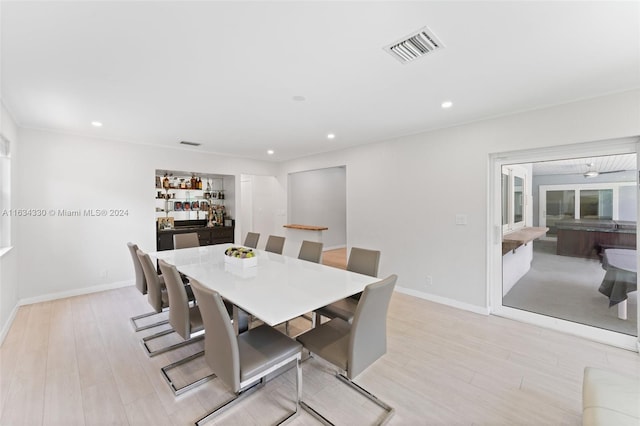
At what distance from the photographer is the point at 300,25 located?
1.70 metres

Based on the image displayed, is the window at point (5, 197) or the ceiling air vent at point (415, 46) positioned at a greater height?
the ceiling air vent at point (415, 46)

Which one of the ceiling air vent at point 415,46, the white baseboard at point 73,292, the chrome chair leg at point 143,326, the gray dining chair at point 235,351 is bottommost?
the chrome chair leg at point 143,326

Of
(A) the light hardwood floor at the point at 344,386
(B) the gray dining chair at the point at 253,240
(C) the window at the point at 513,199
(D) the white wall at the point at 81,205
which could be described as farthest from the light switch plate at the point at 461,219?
(D) the white wall at the point at 81,205

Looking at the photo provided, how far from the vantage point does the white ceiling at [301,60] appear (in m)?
1.60

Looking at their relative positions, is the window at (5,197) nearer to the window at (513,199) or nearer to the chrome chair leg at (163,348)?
the chrome chair leg at (163,348)

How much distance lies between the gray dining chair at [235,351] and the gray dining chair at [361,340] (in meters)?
0.17

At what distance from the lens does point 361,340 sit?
5.68ft

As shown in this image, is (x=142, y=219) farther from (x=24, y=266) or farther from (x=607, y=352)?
(x=607, y=352)

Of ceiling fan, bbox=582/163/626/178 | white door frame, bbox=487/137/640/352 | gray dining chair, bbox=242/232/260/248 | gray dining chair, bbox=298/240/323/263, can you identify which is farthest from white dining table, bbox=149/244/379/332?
ceiling fan, bbox=582/163/626/178

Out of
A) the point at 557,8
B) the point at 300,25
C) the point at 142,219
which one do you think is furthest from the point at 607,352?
the point at 142,219

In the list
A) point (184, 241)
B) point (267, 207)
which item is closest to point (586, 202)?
point (184, 241)

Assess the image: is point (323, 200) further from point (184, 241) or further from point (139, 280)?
point (139, 280)

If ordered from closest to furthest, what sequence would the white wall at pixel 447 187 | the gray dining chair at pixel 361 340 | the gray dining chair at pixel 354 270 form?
the gray dining chair at pixel 361 340 < the gray dining chair at pixel 354 270 < the white wall at pixel 447 187

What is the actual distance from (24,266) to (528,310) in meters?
6.84
